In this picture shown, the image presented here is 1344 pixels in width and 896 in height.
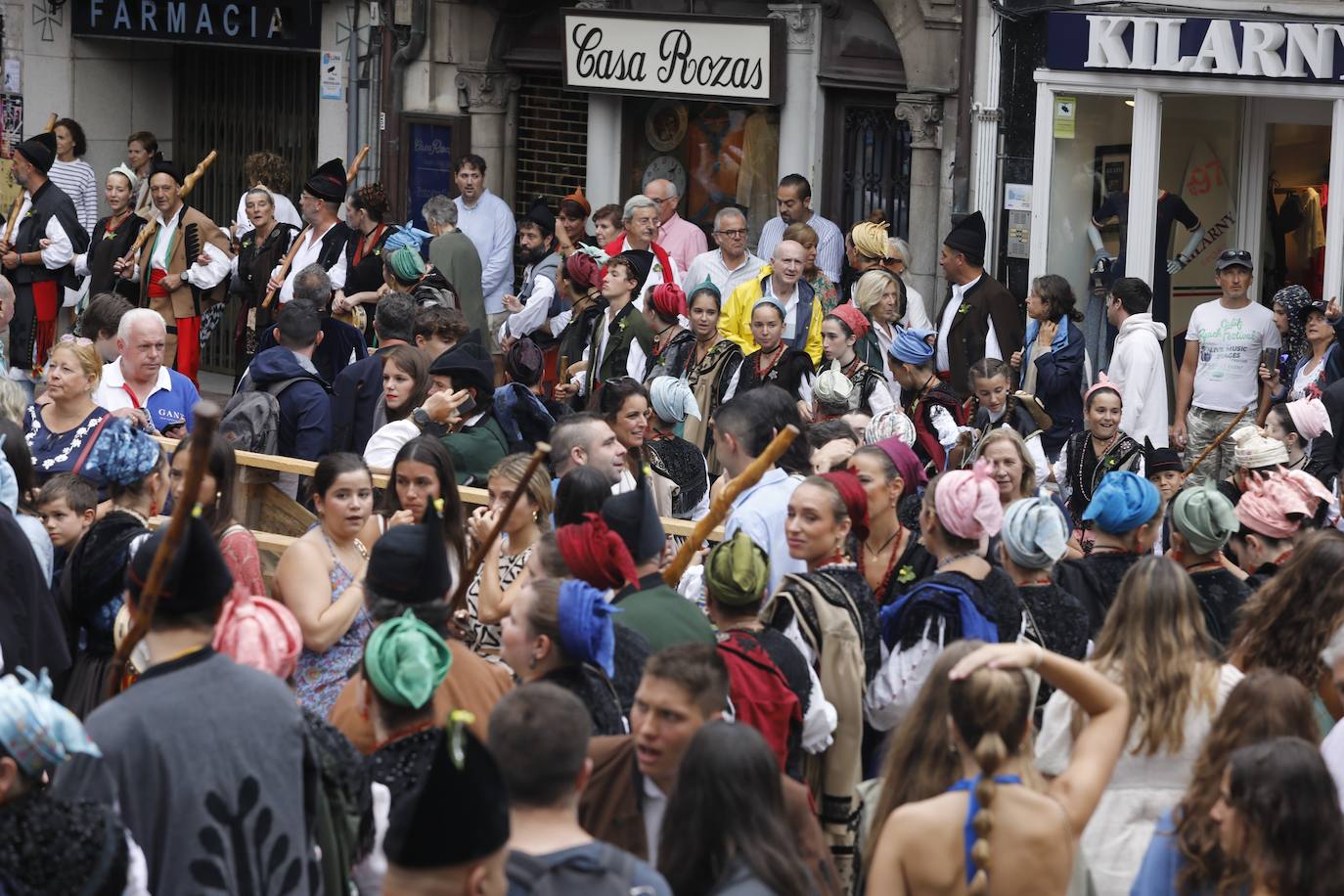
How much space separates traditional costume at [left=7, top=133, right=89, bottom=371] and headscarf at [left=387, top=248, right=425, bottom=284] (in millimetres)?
3851

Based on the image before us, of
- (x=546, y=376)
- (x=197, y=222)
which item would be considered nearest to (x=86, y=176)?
(x=197, y=222)

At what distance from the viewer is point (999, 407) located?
31.9ft

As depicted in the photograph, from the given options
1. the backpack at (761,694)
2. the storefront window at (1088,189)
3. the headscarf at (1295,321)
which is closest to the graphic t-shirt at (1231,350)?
the headscarf at (1295,321)

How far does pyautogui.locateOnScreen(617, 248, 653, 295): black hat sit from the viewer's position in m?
11.4

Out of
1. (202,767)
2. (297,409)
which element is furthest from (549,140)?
(202,767)

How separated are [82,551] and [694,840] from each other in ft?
9.43

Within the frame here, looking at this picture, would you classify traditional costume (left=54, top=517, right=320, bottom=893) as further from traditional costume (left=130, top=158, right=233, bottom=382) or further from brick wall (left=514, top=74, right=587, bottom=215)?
brick wall (left=514, top=74, right=587, bottom=215)

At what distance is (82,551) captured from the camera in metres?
6.33

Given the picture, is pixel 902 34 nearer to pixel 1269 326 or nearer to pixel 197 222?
pixel 1269 326

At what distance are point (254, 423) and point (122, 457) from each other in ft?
7.76

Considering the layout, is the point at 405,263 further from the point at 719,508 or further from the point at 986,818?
the point at 986,818

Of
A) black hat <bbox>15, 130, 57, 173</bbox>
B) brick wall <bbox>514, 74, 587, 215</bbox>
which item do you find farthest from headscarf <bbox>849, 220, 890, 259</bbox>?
black hat <bbox>15, 130, 57, 173</bbox>

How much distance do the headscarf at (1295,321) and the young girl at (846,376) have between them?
2.68 m

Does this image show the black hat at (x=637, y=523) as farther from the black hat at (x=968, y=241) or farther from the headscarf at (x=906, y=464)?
the black hat at (x=968, y=241)
